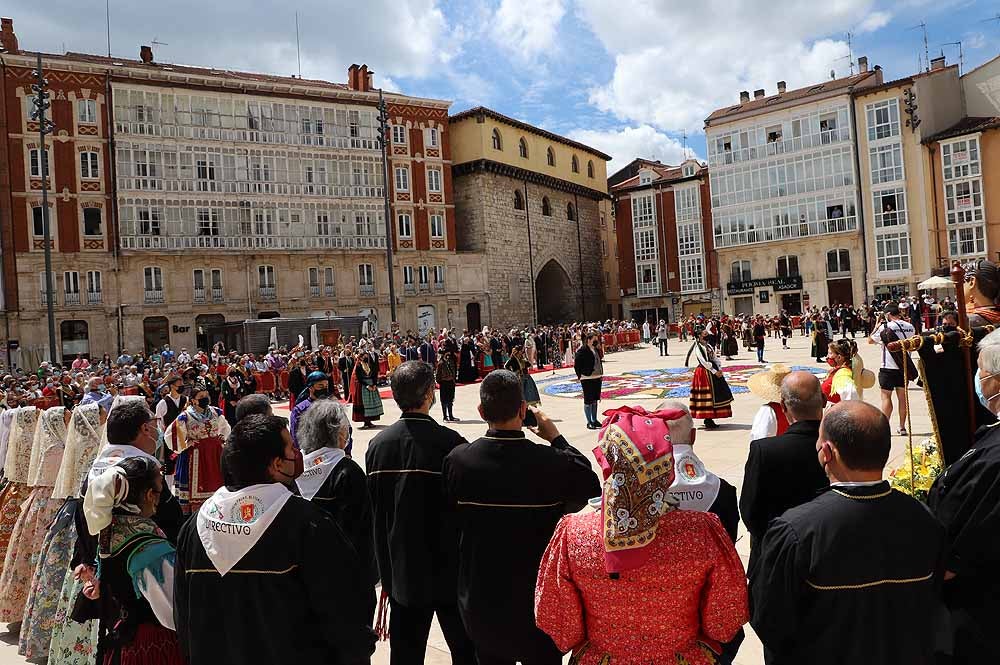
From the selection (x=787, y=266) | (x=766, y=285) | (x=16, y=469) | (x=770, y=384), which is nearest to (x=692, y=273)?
(x=766, y=285)

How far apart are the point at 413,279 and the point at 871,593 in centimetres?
4210

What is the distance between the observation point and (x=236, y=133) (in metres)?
38.8

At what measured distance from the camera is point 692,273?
170ft

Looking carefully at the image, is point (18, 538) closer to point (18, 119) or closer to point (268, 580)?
point (268, 580)

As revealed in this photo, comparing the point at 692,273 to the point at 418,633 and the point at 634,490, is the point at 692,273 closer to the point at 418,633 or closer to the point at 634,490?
the point at 418,633

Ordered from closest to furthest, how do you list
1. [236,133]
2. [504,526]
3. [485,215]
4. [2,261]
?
[504,526] < [2,261] < [236,133] < [485,215]

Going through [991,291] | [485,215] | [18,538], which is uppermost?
[485,215]

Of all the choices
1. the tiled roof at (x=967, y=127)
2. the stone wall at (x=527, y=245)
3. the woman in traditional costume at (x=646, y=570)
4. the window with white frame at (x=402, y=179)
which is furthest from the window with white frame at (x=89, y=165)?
the tiled roof at (x=967, y=127)

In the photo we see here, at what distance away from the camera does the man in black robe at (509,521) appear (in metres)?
3.00

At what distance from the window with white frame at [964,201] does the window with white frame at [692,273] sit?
1546cm

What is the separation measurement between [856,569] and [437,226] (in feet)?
144

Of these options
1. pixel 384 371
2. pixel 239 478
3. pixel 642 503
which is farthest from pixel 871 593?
Answer: pixel 384 371

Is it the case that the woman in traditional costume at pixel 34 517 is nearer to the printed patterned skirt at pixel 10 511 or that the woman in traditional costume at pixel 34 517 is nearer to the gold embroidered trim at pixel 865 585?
the printed patterned skirt at pixel 10 511

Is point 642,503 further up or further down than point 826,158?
further down
